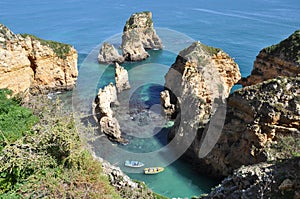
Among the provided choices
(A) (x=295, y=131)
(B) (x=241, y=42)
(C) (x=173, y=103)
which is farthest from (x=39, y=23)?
(A) (x=295, y=131)

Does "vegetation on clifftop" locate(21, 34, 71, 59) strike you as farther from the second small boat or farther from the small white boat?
the second small boat

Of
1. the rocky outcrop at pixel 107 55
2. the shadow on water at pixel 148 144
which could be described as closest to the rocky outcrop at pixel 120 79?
the shadow on water at pixel 148 144

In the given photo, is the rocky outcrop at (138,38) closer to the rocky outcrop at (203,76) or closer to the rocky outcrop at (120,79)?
the rocky outcrop at (120,79)

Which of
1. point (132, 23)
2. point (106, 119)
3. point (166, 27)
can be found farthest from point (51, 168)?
point (166, 27)

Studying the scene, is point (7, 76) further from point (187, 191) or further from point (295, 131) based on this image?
point (295, 131)

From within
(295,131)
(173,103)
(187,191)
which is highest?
(295,131)
